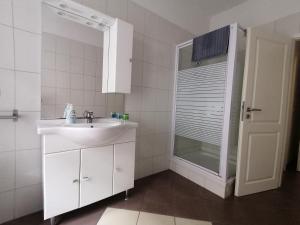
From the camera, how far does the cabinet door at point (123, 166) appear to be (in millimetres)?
1582

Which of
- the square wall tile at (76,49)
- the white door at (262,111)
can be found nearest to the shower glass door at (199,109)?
the white door at (262,111)

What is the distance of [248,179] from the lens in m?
1.88

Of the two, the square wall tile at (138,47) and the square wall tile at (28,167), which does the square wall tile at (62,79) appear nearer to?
the square wall tile at (28,167)

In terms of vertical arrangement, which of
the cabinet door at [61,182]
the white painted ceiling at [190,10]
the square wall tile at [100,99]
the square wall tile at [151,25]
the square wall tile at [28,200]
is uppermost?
the white painted ceiling at [190,10]

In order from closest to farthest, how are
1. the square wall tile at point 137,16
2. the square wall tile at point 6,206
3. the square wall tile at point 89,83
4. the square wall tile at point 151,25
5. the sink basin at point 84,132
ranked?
the sink basin at point 84,132
the square wall tile at point 6,206
the square wall tile at point 89,83
the square wall tile at point 137,16
the square wall tile at point 151,25

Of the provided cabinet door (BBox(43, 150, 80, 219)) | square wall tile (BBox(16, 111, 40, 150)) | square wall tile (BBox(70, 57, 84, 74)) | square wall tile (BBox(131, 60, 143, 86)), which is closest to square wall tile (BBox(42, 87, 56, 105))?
square wall tile (BBox(16, 111, 40, 150))

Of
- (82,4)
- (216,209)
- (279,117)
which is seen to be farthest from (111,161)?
(279,117)

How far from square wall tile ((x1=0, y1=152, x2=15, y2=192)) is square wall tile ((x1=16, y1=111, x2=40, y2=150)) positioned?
86 mm

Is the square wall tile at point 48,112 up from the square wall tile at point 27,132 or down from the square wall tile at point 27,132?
up

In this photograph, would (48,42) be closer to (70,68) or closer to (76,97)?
(70,68)

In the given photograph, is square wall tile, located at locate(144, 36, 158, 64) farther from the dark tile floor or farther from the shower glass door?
the dark tile floor

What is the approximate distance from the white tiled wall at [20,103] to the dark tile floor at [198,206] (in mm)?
213

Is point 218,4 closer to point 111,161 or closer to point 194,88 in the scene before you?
point 194,88

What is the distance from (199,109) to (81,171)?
4.99ft
